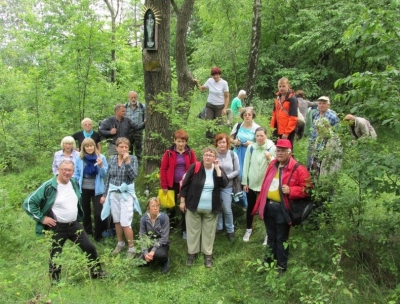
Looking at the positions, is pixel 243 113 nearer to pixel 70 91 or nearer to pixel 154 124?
pixel 154 124

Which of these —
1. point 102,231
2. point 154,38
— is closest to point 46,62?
point 154,38

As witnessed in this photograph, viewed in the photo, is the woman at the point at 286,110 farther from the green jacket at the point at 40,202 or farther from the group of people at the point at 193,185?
the green jacket at the point at 40,202

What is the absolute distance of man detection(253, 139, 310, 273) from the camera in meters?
4.40

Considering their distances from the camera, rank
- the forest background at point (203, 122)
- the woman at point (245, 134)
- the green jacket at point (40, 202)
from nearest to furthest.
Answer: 1. the forest background at point (203, 122)
2. the green jacket at point (40, 202)
3. the woman at point (245, 134)

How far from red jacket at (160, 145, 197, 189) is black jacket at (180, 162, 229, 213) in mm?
397

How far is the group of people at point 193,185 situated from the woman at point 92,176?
0.02 metres

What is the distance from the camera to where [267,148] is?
5.29 meters

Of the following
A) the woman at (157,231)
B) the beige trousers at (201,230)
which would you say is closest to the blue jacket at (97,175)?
the woman at (157,231)

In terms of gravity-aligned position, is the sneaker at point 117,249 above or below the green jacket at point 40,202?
below

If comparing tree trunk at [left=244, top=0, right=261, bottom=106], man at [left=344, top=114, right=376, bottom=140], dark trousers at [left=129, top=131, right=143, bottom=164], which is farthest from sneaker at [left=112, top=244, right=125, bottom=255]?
tree trunk at [left=244, top=0, right=261, bottom=106]

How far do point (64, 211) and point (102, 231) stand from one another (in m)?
1.65

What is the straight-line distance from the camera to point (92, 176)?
5.85m

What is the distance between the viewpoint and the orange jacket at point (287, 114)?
19.4ft

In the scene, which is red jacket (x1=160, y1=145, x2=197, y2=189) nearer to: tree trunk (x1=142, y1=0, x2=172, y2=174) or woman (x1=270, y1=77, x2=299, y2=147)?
tree trunk (x1=142, y1=0, x2=172, y2=174)
